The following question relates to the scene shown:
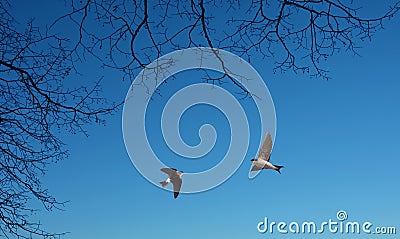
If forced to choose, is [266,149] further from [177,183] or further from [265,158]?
[177,183]

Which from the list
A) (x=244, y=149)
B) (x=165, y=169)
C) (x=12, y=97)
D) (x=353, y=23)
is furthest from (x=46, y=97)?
(x=353, y=23)

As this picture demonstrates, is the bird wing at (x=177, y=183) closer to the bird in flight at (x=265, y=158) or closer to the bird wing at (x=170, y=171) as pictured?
the bird wing at (x=170, y=171)

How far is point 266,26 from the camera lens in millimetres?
2248

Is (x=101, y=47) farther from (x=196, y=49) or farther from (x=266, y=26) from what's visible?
(x=266, y=26)

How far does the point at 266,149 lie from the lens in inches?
87.7

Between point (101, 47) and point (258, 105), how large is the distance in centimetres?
81

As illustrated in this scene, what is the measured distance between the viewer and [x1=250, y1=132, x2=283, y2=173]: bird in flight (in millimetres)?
2193

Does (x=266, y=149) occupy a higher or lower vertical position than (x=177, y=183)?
higher

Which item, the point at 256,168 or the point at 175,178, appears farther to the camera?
the point at 256,168

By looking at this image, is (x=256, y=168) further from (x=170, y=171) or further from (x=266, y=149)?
(x=170, y=171)

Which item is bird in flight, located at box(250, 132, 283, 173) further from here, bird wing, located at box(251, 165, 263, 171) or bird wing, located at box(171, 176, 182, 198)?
bird wing, located at box(171, 176, 182, 198)

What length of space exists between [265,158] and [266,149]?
0.27 feet

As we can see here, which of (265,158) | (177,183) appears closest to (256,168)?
(265,158)

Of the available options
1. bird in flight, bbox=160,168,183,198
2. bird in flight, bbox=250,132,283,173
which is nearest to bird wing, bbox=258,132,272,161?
bird in flight, bbox=250,132,283,173
